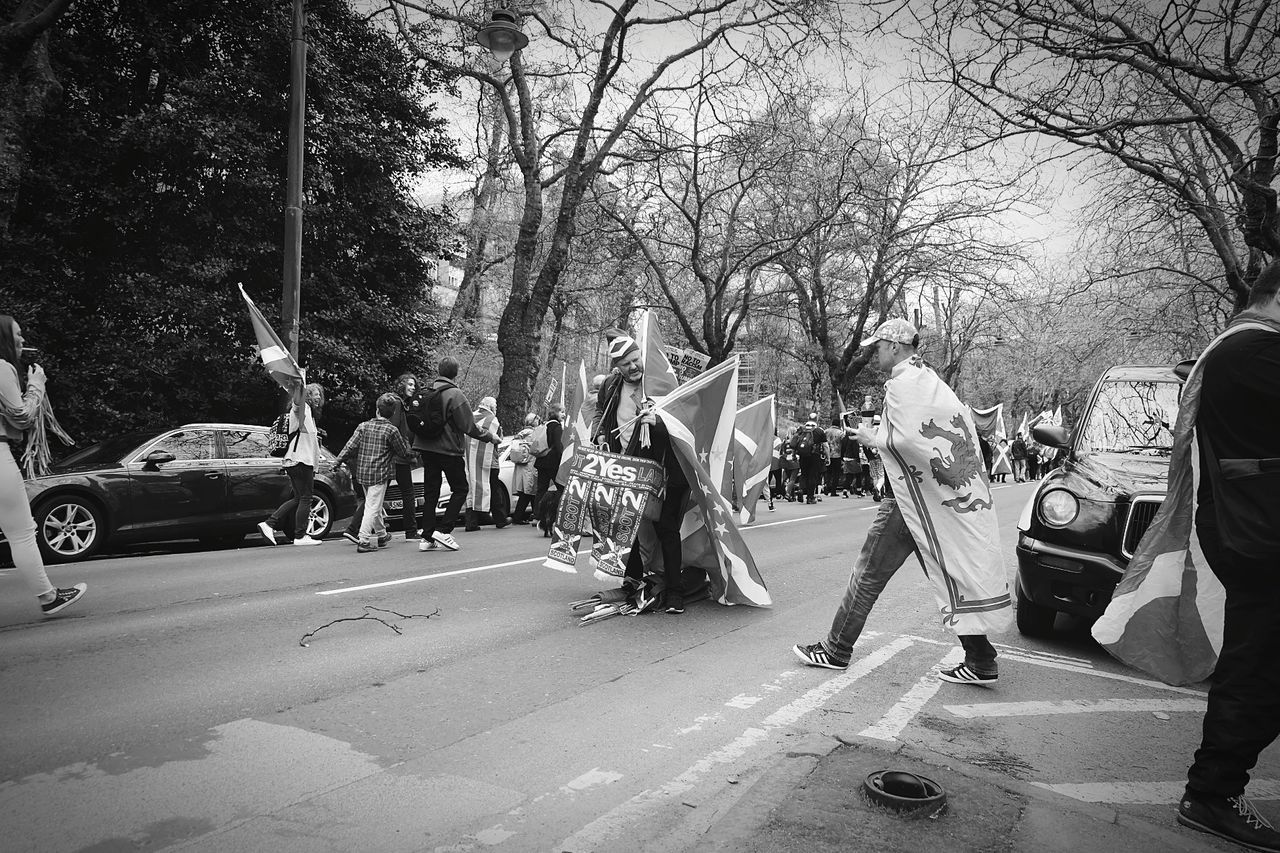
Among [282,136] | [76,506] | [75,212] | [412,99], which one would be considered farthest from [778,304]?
[76,506]

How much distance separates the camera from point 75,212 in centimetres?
1280

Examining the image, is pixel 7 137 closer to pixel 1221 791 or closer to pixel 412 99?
pixel 412 99

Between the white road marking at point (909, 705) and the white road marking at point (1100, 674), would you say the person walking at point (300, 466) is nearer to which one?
the white road marking at point (909, 705)

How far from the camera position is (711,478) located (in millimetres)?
6562

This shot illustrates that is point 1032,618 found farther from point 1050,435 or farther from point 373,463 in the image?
point 373,463

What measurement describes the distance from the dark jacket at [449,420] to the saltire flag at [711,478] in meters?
3.51

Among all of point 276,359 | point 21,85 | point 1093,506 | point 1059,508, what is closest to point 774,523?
point 276,359

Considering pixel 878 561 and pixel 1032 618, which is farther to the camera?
pixel 1032 618

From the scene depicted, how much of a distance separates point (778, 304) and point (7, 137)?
76.1ft

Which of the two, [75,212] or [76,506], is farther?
[75,212]

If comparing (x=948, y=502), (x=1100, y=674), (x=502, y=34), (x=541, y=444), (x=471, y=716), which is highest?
(x=502, y=34)

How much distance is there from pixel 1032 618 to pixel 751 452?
522 centimetres

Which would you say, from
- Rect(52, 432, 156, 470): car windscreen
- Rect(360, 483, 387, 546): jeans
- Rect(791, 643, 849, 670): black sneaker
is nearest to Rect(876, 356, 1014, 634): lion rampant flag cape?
Rect(791, 643, 849, 670): black sneaker

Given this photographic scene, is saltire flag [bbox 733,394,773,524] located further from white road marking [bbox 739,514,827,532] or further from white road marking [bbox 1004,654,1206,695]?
white road marking [bbox 1004,654,1206,695]
